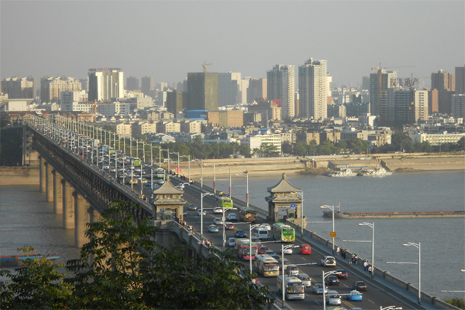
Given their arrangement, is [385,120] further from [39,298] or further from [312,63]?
[39,298]

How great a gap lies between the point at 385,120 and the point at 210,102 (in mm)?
44724

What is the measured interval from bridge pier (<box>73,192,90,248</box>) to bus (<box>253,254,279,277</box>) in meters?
18.9

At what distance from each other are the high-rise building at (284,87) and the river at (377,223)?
4319 inches

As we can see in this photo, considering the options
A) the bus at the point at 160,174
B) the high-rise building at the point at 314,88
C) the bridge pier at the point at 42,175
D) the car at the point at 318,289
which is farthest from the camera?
the high-rise building at the point at 314,88

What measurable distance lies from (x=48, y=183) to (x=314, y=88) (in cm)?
11892

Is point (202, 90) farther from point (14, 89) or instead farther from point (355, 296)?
point (355, 296)

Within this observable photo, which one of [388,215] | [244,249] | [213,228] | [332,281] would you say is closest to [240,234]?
[213,228]

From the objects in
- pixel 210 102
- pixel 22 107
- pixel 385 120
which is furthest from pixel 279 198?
pixel 210 102

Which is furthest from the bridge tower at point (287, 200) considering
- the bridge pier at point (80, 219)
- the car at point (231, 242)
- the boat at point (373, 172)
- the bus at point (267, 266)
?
the boat at point (373, 172)

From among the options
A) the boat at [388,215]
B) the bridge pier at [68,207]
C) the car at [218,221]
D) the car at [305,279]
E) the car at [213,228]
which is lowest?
the boat at [388,215]

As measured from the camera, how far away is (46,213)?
151 ft

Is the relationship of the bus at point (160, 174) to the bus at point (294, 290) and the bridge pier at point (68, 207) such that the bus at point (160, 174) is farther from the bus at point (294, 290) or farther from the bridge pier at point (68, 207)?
the bus at point (294, 290)

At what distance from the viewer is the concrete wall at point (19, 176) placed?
6552cm

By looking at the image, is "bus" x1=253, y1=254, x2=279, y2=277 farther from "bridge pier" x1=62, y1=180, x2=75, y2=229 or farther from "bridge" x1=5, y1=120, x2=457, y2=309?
"bridge pier" x1=62, y1=180, x2=75, y2=229
